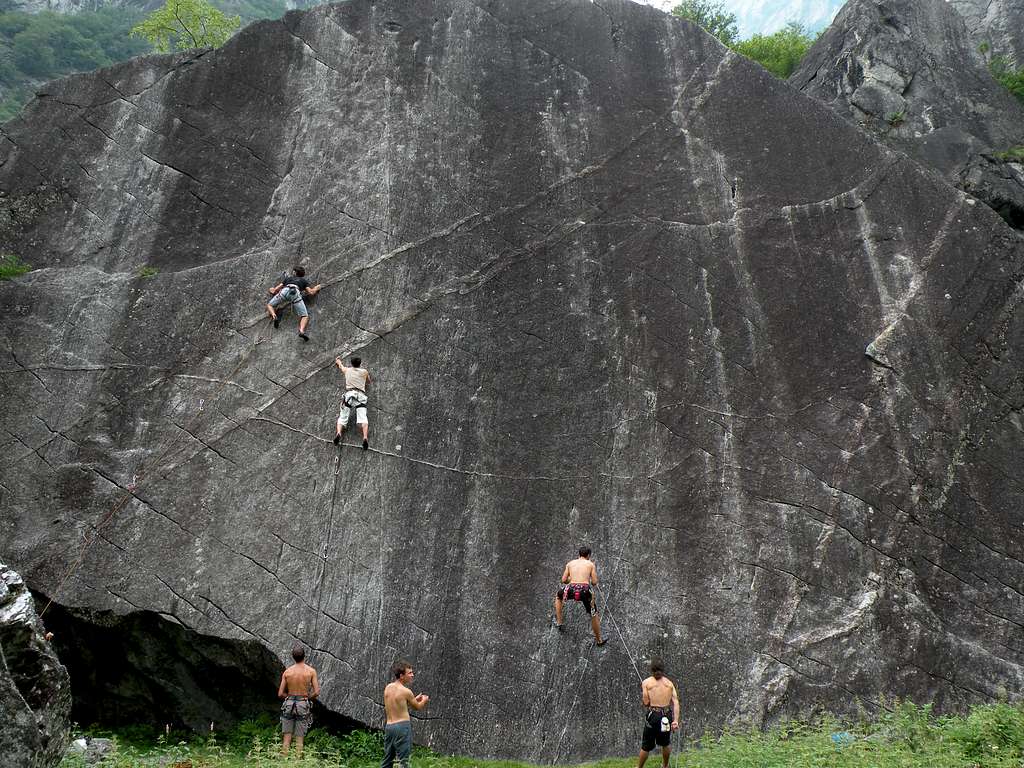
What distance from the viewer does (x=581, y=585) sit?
11836 millimetres

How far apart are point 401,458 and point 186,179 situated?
22.6 feet

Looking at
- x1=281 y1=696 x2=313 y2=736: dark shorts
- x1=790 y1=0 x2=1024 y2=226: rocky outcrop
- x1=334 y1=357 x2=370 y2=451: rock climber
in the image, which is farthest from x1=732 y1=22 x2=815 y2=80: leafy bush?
x1=281 y1=696 x2=313 y2=736: dark shorts

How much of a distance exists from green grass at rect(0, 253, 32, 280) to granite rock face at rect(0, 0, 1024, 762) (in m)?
0.38

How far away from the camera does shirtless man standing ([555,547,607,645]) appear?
11852 mm

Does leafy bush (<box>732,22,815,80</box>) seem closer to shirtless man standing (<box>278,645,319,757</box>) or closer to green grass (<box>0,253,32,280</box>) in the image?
green grass (<box>0,253,32,280</box>)

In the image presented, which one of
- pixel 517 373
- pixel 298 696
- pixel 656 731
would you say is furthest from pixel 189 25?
pixel 656 731

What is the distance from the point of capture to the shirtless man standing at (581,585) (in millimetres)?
11852

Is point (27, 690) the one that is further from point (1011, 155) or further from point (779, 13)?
point (779, 13)

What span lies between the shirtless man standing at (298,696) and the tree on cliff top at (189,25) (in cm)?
2466

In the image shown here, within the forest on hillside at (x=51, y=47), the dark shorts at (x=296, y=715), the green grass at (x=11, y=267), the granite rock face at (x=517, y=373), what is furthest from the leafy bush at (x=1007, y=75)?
the forest on hillside at (x=51, y=47)

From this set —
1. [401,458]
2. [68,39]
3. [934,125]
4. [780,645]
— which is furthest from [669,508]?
[68,39]

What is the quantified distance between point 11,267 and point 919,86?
65.0 feet

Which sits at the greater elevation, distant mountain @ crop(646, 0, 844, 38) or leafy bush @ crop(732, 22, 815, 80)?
distant mountain @ crop(646, 0, 844, 38)

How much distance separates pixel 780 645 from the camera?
40.6ft
